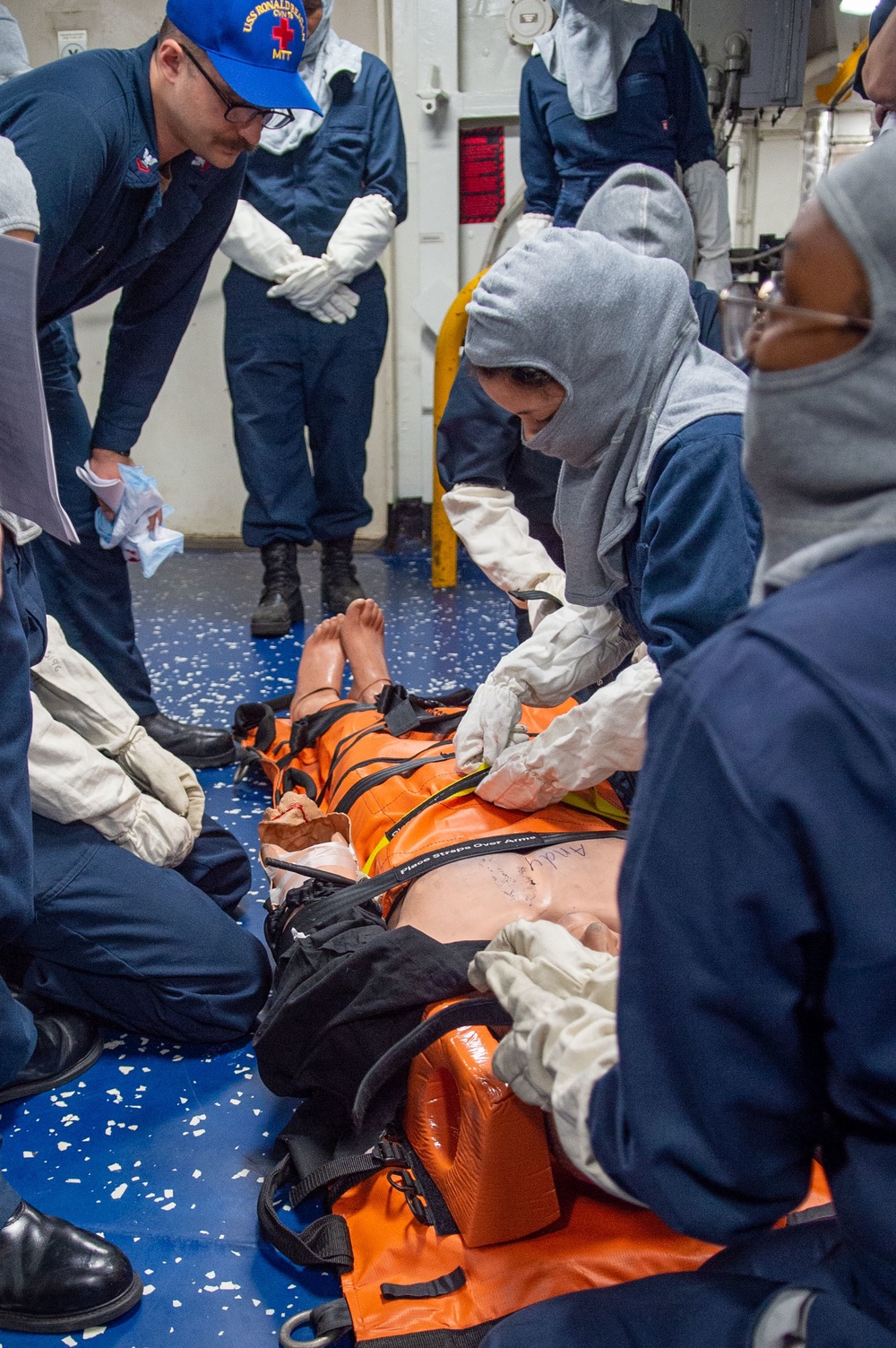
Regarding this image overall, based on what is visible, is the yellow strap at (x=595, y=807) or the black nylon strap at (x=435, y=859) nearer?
the black nylon strap at (x=435, y=859)

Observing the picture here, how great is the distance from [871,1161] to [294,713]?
245 cm

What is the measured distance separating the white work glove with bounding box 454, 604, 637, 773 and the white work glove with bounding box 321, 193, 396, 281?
249 cm

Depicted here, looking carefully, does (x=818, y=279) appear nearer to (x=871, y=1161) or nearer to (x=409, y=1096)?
(x=871, y=1161)

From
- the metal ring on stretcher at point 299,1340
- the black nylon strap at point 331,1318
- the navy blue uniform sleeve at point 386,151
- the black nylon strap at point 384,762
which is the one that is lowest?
the metal ring on stretcher at point 299,1340

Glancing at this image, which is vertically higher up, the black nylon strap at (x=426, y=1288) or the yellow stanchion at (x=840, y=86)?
the yellow stanchion at (x=840, y=86)

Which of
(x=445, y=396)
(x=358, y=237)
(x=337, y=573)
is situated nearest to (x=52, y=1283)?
(x=337, y=573)

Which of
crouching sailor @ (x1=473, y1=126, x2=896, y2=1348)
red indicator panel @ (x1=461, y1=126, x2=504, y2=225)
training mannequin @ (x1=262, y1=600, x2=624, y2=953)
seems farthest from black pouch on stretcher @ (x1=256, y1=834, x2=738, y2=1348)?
red indicator panel @ (x1=461, y1=126, x2=504, y2=225)

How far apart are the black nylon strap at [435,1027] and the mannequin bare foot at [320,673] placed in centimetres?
163

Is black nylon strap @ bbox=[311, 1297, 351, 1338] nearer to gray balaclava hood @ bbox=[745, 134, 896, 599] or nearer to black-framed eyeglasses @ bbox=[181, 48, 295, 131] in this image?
gray balaclava hood @ bbox=[745, 134, 896, 599]

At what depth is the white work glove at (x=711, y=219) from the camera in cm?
379

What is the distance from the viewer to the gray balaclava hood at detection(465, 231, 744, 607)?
1.70 meters

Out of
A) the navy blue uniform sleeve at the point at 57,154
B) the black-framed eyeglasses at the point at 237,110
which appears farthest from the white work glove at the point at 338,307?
the navy blue uniform sleeve at the point at 57,154

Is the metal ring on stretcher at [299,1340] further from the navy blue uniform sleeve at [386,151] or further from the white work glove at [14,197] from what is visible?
the navy blue uniform sleeve at [386,151]

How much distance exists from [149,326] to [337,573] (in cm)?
185
